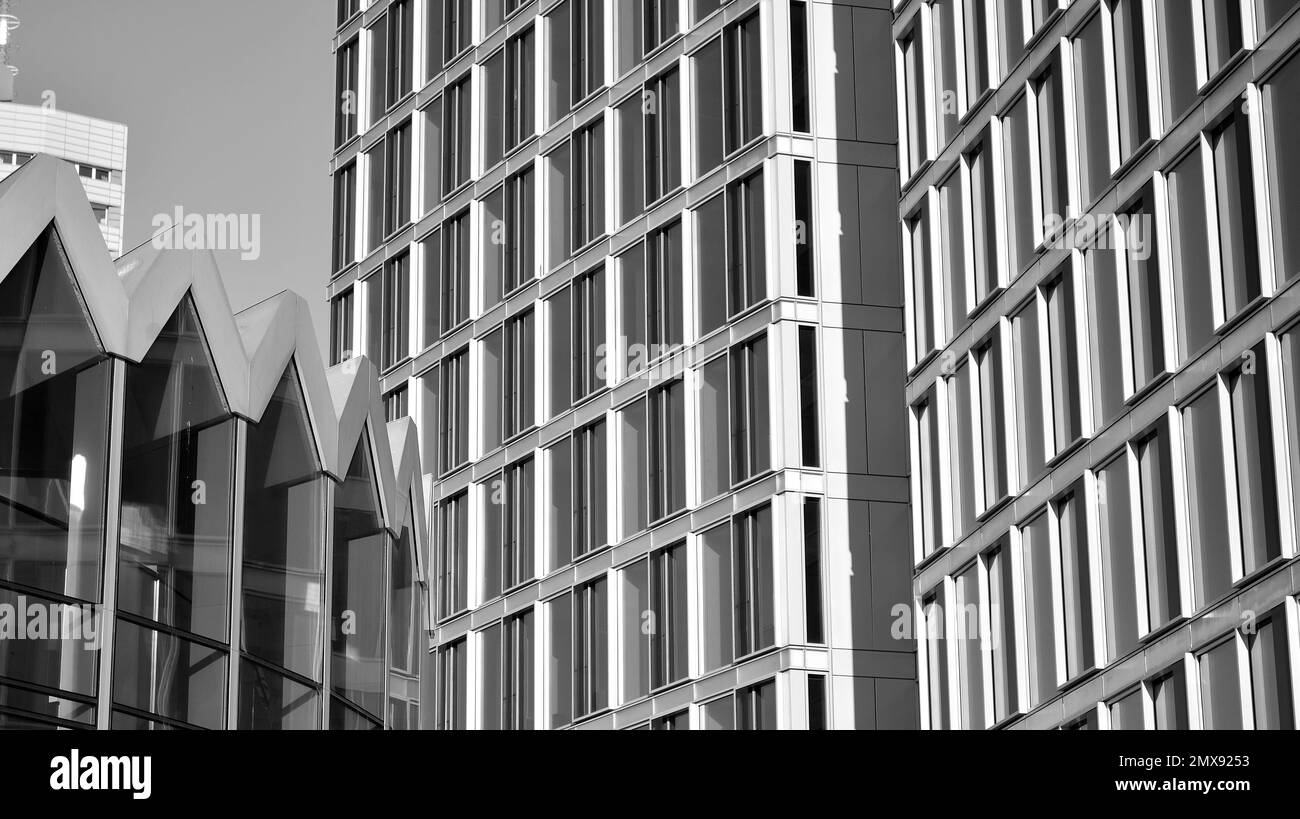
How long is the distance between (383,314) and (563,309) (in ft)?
32.6

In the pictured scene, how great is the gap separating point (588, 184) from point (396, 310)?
10092mm

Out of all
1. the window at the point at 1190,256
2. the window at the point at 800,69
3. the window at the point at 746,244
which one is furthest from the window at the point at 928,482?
the window at the point at 1190,256

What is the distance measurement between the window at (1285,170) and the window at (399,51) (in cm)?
3803

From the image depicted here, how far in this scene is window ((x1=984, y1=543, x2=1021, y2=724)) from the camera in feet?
133

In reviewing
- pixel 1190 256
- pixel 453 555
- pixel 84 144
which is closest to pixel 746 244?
pixel 453 555

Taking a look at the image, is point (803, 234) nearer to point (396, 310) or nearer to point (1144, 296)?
point (1144, 296)

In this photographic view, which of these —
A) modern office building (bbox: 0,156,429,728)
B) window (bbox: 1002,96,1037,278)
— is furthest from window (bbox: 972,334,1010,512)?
modern office building (bbox: 0,156,429,728)

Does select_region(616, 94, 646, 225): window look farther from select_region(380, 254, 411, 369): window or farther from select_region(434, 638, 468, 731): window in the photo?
select_region(434, 638, 468, 731): window

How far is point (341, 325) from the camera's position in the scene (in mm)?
67500

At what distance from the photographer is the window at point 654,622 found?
5050 cm

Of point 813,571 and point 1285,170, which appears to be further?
point 813,571

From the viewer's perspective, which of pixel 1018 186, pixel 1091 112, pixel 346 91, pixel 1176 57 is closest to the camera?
pixel 1176 57

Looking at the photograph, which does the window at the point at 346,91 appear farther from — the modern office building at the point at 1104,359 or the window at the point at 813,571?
the window at the point at 813,571

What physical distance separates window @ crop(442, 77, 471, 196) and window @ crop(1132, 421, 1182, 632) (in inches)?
1222
